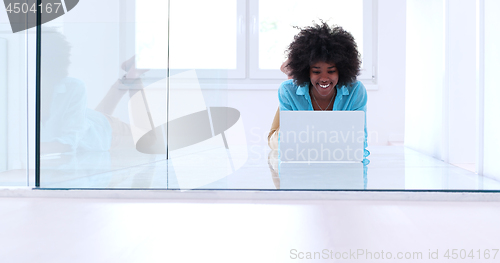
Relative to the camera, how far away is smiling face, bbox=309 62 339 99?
159 centimetres

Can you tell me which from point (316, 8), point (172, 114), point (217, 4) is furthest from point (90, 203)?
point (316, 8)

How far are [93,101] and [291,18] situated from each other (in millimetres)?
2640

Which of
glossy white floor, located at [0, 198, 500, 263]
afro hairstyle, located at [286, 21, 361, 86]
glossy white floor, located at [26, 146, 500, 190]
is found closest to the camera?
glossy white floor, located at [0, 198, 500, 263]

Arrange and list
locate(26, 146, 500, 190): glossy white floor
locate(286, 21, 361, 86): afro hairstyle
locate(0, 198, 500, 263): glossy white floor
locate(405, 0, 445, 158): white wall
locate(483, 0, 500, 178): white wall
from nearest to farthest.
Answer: locate(0, 198, 500, 263): glossy white floor, locate(26, 146, 500, 190): glossy white floor, locate(483, 0, 500, 178): white wall, locate(286, 21, 361, 86): afro hairstyle, locate(405, 0, 445, 158): white wall

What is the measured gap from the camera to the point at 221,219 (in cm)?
76

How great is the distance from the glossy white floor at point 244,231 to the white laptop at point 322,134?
40cm

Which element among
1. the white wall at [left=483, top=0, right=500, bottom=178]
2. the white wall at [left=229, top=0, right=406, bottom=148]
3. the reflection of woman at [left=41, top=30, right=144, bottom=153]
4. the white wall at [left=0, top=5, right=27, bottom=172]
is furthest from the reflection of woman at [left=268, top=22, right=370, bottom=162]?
the white wall at [left=229, top=0, right=406, bottom=148]

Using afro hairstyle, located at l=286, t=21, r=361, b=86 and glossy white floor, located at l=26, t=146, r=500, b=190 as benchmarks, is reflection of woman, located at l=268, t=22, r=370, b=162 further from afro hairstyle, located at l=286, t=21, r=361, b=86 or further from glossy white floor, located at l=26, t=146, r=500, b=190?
glossy white floor, located at l=26, t=146, r=500, b=190

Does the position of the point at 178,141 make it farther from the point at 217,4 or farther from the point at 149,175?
the point at 217,4

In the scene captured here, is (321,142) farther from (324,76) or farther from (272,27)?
(272,27)

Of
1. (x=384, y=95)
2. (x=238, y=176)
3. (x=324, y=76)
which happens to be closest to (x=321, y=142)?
(x=238, y=176)

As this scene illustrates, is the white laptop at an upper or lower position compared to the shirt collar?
lower

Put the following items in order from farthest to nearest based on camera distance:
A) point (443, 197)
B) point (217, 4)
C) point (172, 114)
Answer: point (217, 4), point (172, 114), point (443, 197)

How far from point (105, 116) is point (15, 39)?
12.5 inches
